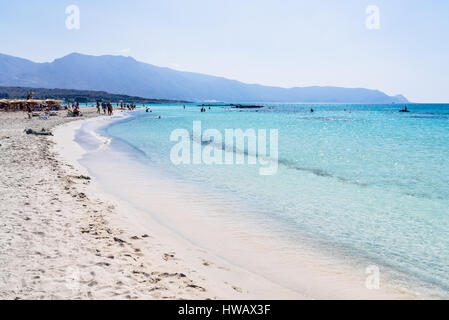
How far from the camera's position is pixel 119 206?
27.0 ft

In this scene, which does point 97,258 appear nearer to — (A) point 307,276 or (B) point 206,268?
(B) point 206,268

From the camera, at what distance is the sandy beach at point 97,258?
4023mm

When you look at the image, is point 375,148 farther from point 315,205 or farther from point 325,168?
point 315,205

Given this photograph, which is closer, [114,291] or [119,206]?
[114,291]

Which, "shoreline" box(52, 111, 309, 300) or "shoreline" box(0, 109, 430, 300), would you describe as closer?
"shoreline" box(0, 109, 430, 300)

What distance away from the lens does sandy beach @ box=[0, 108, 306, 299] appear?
13.2 feet

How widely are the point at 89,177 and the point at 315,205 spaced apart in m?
8.06

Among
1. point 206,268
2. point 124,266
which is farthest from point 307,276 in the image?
point 124,266

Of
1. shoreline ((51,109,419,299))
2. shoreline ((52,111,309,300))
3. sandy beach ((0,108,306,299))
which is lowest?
shoreline ((51,109,419,299))

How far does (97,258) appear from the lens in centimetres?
487

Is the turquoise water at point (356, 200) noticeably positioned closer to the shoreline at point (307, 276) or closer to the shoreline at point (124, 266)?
the shoreline at point (307, 276)

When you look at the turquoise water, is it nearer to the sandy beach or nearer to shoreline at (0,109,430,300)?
shoreline at (0,109,430,300)

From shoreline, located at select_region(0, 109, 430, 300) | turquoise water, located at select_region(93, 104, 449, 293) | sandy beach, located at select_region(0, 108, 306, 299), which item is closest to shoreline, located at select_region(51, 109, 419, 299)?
shoreline, located at select_region(0, 109, 430, 300)
